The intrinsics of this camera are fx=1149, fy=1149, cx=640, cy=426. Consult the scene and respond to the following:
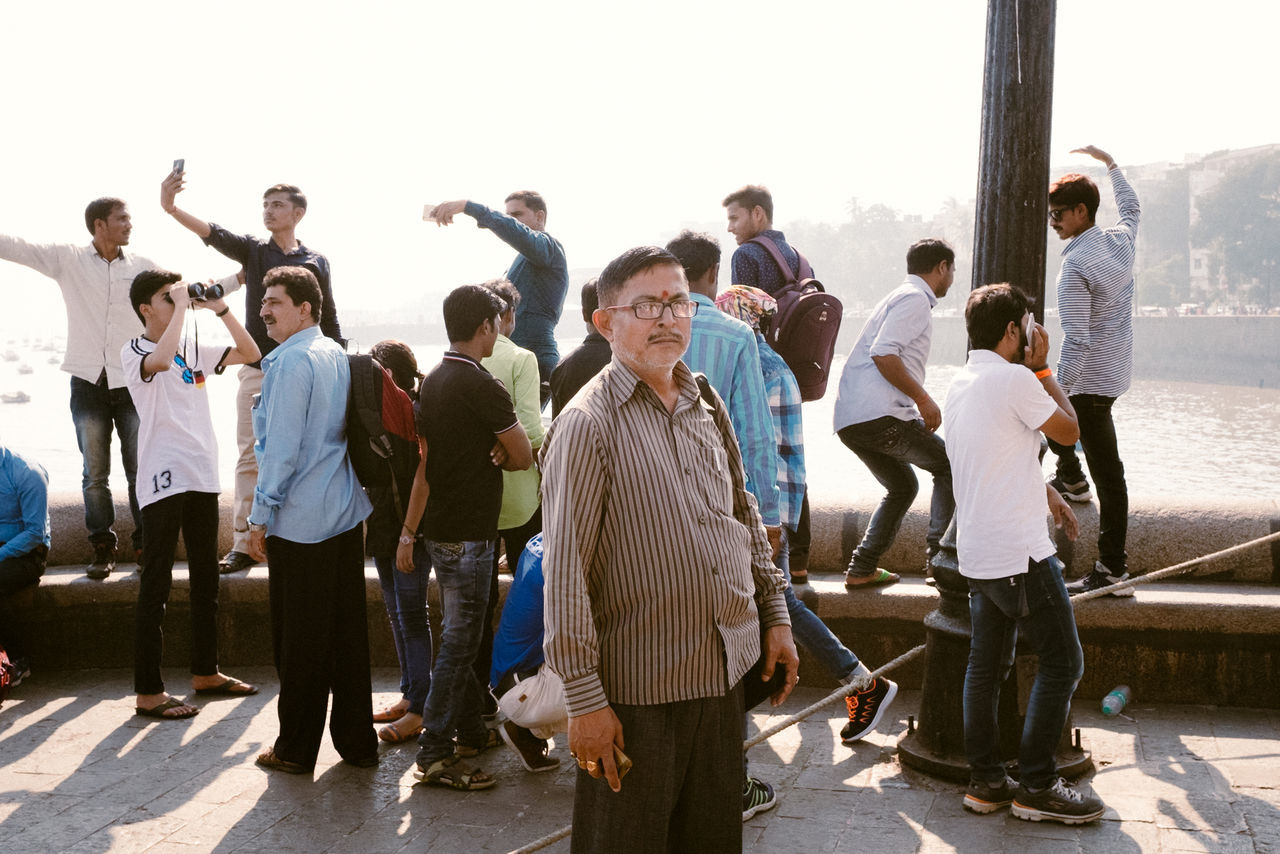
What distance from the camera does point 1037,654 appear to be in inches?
141

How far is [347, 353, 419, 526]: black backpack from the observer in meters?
4.20

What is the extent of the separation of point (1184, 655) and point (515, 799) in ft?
9.12

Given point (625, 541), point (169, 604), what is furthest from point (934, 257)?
point (169, 604)

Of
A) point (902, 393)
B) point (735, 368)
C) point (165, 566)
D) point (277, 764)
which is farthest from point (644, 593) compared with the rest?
point (165, 566)

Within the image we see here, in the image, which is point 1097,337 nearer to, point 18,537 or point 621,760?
point 621,760

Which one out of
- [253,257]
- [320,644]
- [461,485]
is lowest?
[320,644]

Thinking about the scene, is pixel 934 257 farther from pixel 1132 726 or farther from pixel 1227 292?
pixel 1227 292

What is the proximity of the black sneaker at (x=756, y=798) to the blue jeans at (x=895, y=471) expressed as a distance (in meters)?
1.44

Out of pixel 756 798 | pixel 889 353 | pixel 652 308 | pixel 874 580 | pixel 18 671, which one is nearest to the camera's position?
pixel 652 308

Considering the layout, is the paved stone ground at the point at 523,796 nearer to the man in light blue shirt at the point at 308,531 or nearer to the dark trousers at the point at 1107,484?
the man in light blue shirt at the point at 308,531

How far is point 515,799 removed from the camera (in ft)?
12.9

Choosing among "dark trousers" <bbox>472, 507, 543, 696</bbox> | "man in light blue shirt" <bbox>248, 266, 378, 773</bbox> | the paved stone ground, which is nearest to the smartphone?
the paved stone ground

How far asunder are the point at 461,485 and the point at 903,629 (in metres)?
2.11

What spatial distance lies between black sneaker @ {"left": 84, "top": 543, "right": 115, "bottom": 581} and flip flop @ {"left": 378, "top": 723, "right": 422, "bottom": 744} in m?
2.07
